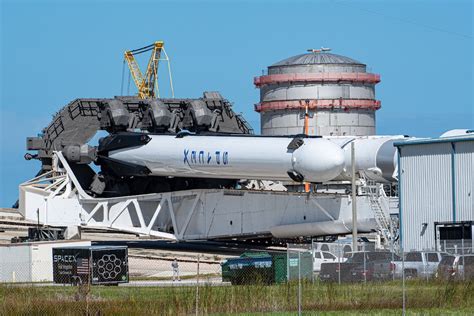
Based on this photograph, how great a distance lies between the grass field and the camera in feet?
102

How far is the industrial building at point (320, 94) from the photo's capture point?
8844 cm

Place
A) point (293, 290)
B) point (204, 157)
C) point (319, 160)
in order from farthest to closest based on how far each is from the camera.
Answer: point (204, 157)
point (319, 160)
point (293, 290)

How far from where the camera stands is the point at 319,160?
191ft

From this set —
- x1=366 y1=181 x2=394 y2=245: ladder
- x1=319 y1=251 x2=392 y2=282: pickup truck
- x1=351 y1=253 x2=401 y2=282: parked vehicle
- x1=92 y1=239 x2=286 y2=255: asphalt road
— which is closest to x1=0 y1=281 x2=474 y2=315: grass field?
x1=351 y1=253 x2=401 y2=282: parked vehicle

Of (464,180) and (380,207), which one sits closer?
(464,180)

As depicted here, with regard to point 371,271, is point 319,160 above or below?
above

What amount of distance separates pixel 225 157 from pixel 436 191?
13784mm

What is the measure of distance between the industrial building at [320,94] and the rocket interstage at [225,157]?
20.7m

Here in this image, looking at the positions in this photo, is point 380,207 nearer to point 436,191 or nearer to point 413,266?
point 436,191

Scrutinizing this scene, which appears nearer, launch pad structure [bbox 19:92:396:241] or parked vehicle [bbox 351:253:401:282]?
parked vehicle [bbox 351:253:401:282]

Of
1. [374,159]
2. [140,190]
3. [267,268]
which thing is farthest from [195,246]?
[267,268]

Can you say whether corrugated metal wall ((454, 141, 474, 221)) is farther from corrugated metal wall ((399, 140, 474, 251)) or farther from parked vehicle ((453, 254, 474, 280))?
parked vehicle ((453, 254, 474, 280))

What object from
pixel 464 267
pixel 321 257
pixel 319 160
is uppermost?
pixel 319 160

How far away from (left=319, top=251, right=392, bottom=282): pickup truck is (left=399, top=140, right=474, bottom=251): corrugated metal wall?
819 cm
